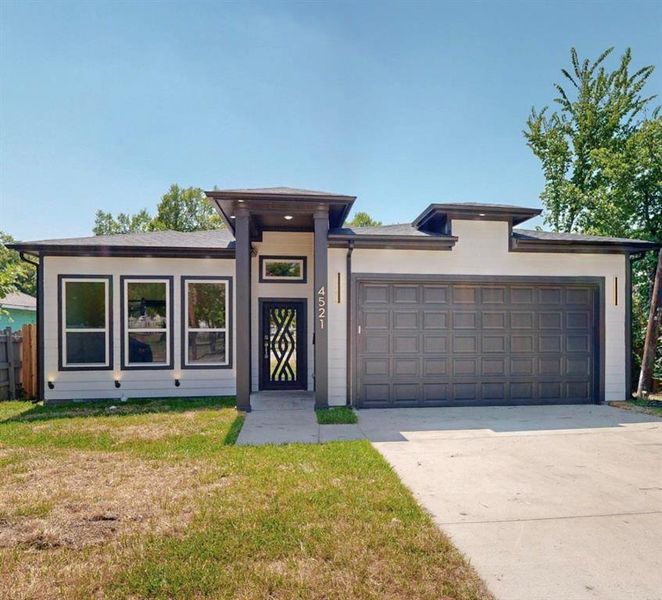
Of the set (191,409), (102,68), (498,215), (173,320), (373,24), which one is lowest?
(191,409)

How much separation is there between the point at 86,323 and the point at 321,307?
5.09 meters

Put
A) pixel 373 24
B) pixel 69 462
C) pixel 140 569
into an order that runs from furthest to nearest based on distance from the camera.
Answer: pixel 373 24 < pixel 69 462 < pixel 140 569

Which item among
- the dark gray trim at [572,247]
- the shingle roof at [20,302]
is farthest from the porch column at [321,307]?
the shingle roof at [20,302]

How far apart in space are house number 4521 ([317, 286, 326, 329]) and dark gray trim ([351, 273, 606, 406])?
64cm

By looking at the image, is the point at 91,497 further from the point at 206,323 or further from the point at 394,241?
the point at 394,241

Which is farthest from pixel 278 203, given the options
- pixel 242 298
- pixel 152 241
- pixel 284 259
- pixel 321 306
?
pixel 152 241

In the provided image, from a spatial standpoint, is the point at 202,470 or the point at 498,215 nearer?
the point at 202,470

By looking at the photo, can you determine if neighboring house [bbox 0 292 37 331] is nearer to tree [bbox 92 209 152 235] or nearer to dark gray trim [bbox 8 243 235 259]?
dark gray trim [bbox 8 243 235 259]

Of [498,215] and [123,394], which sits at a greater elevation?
[498,215]

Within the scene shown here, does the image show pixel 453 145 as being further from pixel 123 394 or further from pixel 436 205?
pixel 123 394

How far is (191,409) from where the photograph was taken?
7.27m

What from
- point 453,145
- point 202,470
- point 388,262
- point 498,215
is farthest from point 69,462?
point 453,145

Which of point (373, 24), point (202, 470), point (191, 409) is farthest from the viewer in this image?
point (373, 24)

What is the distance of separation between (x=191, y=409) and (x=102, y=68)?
7489 millimetres
